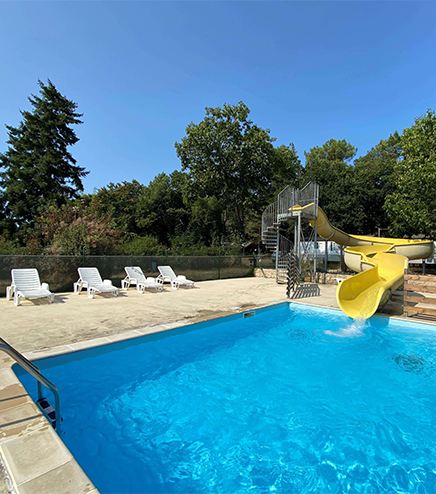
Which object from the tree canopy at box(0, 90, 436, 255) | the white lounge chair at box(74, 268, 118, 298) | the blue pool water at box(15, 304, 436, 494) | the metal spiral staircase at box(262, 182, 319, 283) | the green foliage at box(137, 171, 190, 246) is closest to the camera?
the blue pool water at box(15, 304, 436, 494)

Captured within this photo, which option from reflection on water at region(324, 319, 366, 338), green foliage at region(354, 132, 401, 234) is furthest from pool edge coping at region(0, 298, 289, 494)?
green foliage at region(354, 132, 401, 234)

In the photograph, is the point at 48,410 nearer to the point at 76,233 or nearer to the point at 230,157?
the point at 76,233

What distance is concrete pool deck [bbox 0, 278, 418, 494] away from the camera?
1781mm

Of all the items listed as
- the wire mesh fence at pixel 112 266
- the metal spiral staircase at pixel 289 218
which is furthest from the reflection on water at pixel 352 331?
the wire mesh fence at pixel 112 266

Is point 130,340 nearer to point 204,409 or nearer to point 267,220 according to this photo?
point 204,409

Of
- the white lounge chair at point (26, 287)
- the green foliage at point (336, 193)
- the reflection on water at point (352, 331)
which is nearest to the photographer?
the reflection on water at point (352, 331)

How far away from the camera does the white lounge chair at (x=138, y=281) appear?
11.1 metres

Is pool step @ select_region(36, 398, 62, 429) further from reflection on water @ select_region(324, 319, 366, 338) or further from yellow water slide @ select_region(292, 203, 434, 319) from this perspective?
yellow water slide @ select_region(292, 203, 434, 319)

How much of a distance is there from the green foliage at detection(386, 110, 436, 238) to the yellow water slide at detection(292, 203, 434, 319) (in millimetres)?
2339

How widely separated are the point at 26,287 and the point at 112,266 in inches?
142

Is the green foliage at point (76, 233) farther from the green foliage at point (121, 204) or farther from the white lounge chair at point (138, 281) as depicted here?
the green foliage at point (121, 204)

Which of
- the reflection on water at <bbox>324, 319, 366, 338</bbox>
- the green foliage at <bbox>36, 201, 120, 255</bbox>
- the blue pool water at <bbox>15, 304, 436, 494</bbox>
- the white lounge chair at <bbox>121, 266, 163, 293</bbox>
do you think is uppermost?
the green foliage at <bbox>36, 201, 120, 255</bbox>

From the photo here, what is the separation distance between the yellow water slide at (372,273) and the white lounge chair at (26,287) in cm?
828

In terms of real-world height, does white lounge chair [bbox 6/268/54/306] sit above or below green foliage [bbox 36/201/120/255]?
below
